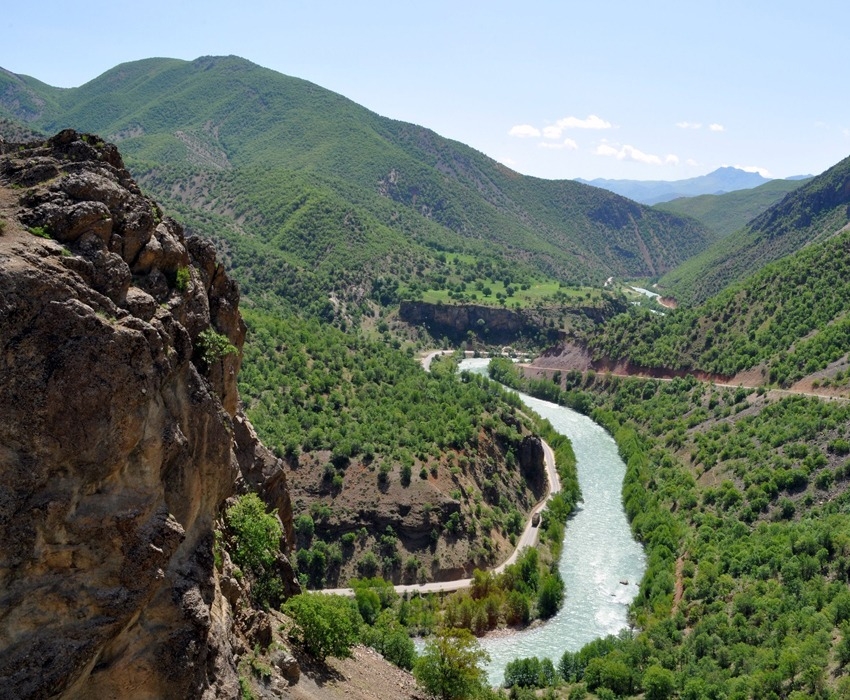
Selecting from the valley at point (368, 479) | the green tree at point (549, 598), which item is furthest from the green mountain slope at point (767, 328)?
the green tree at point (549, 598)

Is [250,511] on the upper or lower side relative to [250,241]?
lower

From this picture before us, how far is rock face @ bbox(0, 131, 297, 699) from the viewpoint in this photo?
22656 mm

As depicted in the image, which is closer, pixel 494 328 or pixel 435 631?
pixel 435 631

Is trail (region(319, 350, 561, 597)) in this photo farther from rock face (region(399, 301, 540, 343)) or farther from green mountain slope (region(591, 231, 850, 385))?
rock face (region(399, 301, 540, 343))

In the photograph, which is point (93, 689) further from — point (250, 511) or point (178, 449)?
point (250, 511)

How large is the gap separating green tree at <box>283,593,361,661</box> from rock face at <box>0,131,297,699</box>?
8.69 meters

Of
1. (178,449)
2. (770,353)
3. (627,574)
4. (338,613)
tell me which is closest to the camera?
(178,449)

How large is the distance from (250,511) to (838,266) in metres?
118

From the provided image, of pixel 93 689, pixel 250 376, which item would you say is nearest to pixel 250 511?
pixel 93 689

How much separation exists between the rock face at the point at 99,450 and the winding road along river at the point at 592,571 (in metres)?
38.1

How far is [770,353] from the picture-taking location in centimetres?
11456

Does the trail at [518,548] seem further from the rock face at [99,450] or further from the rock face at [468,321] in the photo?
the rock face at [468,321]

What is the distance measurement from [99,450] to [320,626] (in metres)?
20.5

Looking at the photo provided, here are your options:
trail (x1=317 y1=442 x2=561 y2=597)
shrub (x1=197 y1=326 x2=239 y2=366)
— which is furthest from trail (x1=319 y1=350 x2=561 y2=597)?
shrub (x1=197 y1=326 x2=239 y2=366)
